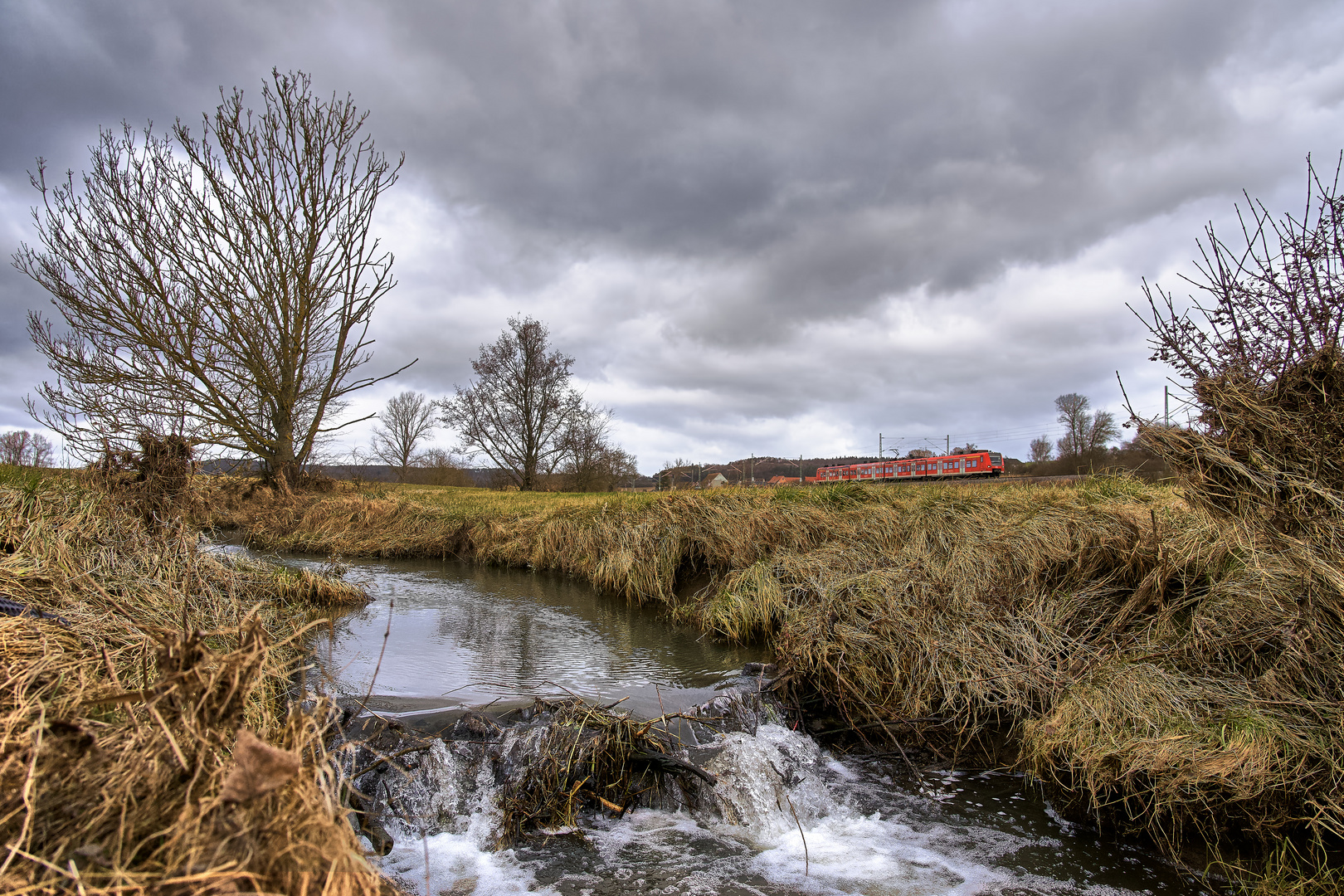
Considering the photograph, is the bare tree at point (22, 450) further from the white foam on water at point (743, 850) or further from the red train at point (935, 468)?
the red train at point (935, 468)

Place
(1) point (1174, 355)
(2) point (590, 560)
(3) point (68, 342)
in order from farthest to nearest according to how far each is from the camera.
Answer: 1. (3) point (68, 342)
2. (2) point (590, 560)
3. (1) point (1174, 355)

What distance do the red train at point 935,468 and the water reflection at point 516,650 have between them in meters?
24.1

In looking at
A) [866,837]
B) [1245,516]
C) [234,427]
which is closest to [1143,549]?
[1245,516]

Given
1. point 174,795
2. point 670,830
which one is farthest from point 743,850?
point 174,795

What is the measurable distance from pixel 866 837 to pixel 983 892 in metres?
0.66

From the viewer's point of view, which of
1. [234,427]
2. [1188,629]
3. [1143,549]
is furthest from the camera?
[234,427]

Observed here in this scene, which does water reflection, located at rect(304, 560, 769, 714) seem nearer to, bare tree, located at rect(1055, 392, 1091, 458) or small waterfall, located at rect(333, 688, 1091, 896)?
small waterfall, located at rect(333, 688, 1091, 896)

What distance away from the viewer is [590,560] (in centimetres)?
1087

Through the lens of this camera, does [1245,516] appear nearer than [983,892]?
No

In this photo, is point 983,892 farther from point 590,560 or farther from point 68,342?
point 68,342

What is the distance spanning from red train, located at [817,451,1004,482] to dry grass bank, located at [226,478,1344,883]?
75.5 ft

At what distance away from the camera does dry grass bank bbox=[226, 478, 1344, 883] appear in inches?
130

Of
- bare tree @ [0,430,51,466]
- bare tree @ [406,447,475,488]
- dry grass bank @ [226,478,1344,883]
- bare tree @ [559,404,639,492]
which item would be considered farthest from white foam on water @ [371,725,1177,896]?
bare tree @ [406,447,475,488]

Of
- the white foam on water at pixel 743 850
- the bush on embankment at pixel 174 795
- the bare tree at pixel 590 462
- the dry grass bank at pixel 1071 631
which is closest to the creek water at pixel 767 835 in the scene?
the white foam on water at pixel 743 850
